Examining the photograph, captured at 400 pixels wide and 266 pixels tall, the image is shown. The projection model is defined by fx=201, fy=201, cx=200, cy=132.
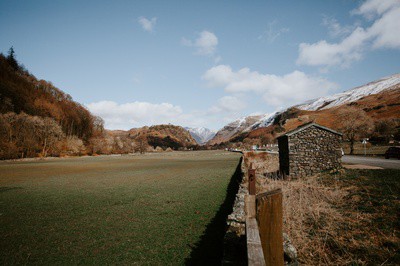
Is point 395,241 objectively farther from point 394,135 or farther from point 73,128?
point 73,128

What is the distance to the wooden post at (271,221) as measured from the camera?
6.40 feet

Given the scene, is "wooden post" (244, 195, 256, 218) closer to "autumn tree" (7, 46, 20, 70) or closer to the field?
the field

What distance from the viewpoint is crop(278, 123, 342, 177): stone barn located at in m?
16.4

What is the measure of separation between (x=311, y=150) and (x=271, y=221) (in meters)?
17.0

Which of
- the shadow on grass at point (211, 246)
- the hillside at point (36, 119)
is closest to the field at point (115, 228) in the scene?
the shadow on grass at point (211, 246)

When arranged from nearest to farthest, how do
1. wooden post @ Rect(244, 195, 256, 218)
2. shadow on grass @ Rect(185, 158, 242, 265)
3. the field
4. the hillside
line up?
wooden post @ Rect(244, 195, 256, 218), shadow on grass @ Rect(185, 158, 242, 265), the field, the hillside

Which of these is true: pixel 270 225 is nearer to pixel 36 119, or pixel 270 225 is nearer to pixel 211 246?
pixel 211 246

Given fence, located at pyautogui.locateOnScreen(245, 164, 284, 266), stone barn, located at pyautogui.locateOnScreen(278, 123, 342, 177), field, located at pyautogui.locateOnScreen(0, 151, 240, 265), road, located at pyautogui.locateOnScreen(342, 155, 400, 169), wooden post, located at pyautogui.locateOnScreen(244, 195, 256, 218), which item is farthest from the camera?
road, located at pyautogui.locateOnScreen(342, 155, 400, 169)

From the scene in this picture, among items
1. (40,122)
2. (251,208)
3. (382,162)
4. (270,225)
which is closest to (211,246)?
(251,208)

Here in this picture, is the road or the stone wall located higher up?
the stone wall

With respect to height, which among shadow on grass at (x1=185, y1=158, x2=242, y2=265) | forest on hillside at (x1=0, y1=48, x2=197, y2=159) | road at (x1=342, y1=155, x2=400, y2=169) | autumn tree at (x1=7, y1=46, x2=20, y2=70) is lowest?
shadow on grass at (x1=185, y1=158, x2=242, y2=265)

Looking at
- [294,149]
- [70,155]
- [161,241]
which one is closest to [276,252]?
[161,241]

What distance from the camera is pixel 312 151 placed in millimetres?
16672

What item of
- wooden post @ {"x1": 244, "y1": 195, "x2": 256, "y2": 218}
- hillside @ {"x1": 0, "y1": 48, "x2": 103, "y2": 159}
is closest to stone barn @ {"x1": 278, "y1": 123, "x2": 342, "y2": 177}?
wooden post @ {"x1": 244, "y1": 195, "x2": 256, "y2": 218}
